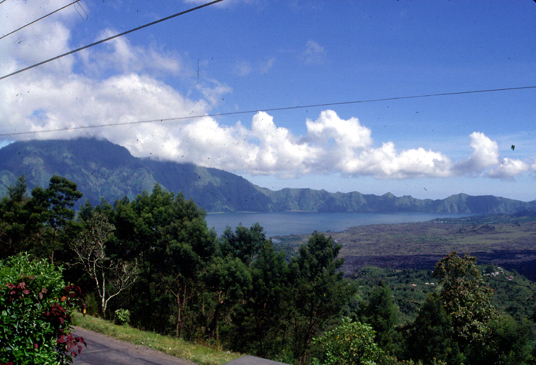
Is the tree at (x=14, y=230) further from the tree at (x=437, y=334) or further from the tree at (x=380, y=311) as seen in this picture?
the tree at (x=437, y=334)

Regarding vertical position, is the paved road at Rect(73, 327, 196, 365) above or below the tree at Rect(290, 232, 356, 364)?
above

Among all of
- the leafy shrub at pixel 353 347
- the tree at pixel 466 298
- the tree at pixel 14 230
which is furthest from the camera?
the tree at pixel 14 230

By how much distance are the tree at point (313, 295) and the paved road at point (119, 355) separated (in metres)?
17.3

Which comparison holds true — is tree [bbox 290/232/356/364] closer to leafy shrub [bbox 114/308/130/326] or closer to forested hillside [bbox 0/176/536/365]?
forested hillside [bbox 0/176/536/365]

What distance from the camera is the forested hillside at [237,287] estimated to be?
70.7 feet

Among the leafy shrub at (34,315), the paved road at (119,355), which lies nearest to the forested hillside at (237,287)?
the paved road at (119,355)

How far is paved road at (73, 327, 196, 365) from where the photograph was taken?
→ 25.8 feet

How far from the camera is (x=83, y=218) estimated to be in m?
31.3

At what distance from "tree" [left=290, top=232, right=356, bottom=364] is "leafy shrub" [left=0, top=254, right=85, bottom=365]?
22.3m

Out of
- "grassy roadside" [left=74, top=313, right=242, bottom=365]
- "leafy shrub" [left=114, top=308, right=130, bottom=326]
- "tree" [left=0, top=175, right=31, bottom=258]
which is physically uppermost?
"tree" [left=0, top=175, right=31, bottom=258]

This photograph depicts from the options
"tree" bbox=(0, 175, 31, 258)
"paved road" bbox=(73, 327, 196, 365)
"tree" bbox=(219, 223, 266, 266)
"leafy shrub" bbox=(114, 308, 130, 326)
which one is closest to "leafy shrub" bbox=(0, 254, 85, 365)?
"paved road" bbox=(73, 327, 196, 365)

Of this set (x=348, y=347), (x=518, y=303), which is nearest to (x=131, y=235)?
(x=348, y=347)

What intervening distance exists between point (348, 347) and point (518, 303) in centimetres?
6431

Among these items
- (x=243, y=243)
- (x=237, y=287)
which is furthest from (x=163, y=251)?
(x=237, y=287)
